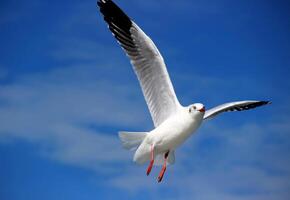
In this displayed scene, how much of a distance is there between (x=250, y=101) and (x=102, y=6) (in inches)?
112

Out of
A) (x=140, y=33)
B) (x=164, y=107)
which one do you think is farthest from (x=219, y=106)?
(x=140, y=33)

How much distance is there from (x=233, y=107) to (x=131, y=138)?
1801 mm

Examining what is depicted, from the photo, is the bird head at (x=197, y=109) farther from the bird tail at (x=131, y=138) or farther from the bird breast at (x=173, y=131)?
the bird tail at (x=131, y=138)

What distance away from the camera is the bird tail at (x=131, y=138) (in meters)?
8.70

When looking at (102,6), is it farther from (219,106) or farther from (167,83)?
(219,106)

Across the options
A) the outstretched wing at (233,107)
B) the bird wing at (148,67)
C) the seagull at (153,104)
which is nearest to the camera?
the seagull at (153,104)

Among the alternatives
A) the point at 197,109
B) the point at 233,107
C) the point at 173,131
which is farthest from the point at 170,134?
the point at 233,107

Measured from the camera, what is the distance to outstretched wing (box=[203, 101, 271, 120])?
8.97 m

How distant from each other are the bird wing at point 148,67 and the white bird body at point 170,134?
0.27 metres

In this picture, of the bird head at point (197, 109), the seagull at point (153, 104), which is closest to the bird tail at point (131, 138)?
the seagull at point (153, 104)

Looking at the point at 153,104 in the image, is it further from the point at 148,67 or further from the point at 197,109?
the point at 197,109

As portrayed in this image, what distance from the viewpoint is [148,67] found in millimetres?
8750

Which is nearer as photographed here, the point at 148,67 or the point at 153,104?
the point at 148,67

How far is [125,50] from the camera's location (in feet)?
29.1
